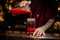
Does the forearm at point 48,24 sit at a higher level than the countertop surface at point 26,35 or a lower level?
higher

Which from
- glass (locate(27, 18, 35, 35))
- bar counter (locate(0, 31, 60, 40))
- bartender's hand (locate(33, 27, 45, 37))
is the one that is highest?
glass (locate(27, 18, 35, 35))

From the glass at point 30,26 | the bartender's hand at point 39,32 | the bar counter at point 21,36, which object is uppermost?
the glass at point 30,26

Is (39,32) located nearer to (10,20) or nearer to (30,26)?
(30,26)

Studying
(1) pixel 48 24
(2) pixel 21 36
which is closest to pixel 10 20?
(2) pixel 21 36

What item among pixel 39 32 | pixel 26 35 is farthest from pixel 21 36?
pixel 39 32

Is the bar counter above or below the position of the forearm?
below

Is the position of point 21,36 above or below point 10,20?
below

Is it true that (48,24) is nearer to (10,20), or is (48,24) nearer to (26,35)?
(26,35)

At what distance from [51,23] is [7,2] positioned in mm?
382

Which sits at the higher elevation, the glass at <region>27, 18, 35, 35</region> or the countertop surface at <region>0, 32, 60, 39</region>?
the glass at <region>27, 18, 35, 35</region>

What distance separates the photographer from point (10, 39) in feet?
4.65

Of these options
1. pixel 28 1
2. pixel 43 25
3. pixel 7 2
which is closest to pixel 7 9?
pixel 7 2

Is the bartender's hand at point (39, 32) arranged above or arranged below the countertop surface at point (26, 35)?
above

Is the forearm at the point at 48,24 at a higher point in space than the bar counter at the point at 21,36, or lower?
higher
